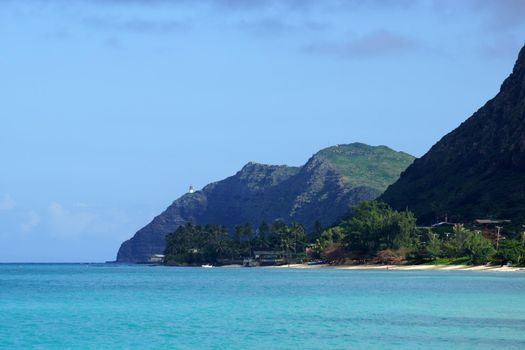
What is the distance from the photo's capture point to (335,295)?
11938 cm

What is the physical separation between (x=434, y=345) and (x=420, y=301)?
43.2 m

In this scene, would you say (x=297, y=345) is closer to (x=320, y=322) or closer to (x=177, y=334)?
(x=177, y=334)

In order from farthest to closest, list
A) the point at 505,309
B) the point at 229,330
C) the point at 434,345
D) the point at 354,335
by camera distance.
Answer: the point at 505,309
the point at 229,330
the point at 354,335
the point at 434,345

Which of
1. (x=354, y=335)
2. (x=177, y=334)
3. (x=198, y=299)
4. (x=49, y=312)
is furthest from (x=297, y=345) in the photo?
(x=198, y=299)

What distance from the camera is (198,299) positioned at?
117 meters

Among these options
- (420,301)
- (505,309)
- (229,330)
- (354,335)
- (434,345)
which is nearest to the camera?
(434,345)

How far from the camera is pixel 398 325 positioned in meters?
73.2

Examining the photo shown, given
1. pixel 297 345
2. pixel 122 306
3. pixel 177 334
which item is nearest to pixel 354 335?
pixel 297 345

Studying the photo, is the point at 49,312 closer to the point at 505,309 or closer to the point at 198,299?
the point at 198,299

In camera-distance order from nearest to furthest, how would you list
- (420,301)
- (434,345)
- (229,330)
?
(434,345)
(229,330)
(420,301)

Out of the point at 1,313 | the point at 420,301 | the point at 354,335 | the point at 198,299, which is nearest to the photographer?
the point at 354,335

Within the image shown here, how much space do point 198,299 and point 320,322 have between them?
137 feet

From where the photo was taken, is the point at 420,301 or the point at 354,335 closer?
the point at 354,335

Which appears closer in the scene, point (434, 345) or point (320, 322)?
point (434, 345)
